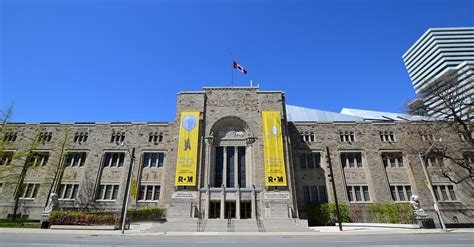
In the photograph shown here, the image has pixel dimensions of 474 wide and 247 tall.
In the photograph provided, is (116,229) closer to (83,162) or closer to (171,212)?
(171,212)

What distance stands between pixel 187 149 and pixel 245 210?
9.69 meters

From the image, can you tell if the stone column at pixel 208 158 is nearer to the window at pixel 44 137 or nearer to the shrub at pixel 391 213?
the shrub at pixel 391 213

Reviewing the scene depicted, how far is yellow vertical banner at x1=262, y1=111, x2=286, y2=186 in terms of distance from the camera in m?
26.2

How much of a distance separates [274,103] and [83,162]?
27.0 metres

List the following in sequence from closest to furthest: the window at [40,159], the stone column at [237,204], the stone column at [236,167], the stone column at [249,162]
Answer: the stone column at [237,204] < the stone column at [236,167] < the stone column at [249,162] < the window at [40,159]

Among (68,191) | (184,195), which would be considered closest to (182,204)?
(184,195)

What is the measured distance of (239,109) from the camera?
31109mm

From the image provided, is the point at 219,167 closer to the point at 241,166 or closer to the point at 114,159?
the point at 241,166

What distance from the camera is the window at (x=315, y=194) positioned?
29366 millimetres

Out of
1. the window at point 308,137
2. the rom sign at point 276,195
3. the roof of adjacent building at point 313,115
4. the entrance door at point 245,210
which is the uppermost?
the roof of adjacent building at point 313,115

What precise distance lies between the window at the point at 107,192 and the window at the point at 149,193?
10.7ft

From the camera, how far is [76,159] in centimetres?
3173

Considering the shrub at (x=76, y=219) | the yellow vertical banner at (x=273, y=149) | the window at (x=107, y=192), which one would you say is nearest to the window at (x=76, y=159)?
the window at (x=107, y=192)

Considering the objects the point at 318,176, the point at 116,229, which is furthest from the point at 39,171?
the point at 318,176
